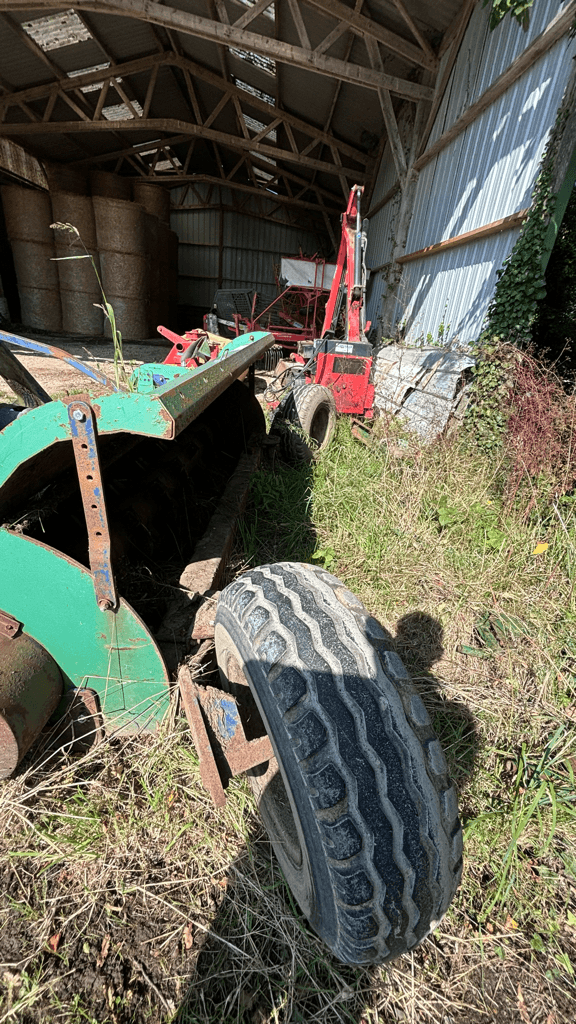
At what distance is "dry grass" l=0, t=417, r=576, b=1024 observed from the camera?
113cm

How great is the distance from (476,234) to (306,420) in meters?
3.60

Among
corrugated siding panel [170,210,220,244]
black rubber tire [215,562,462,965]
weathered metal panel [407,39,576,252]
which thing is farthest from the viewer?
corrugated siding panel [170,210,220,244]

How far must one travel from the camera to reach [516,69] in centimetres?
475

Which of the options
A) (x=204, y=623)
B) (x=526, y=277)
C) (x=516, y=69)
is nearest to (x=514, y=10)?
(x=526, y=277)

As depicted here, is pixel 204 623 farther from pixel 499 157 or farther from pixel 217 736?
pixel 499 157

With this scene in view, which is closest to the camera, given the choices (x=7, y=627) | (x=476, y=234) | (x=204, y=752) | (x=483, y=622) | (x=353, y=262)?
(x=204, y=752)

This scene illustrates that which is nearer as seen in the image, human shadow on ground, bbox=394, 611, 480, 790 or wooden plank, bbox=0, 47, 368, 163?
human shadow on ground, bbox=394, 611, 480, 790

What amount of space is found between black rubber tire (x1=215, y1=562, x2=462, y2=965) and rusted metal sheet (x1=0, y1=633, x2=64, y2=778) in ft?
2.00

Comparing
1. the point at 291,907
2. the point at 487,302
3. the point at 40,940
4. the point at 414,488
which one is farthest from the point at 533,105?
the point at 40,940

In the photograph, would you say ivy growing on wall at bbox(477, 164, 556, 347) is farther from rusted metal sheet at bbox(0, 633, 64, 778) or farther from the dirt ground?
rusted metal sheet at bbox(0, 633, 64, 778)

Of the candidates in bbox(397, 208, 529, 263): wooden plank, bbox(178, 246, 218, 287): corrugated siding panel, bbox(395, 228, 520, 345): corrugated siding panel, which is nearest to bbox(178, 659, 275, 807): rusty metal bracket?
bbox(397, 208, 529, 263): wooden plank

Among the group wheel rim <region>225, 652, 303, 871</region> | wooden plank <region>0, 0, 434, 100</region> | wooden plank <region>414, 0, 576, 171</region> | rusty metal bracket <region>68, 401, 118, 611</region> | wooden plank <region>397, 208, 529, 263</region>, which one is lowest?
wheel rim <region>225, 652, 303, 871</region>

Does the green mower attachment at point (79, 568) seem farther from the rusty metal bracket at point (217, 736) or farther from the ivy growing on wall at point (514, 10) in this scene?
the ivy growing on wall at point (514, 10)

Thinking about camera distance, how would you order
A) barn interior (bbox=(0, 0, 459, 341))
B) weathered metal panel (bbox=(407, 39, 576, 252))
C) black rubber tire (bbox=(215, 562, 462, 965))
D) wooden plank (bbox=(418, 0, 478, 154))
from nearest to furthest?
black rubber tire (bbox=(215, 562, 462, 965)), weathered metal panel (bbox=(407, 39, 576, 252)), wooden plank (bbox=(418, 0, 478, 154)), barn interior (bbox=(0, 0, 459, 341))
